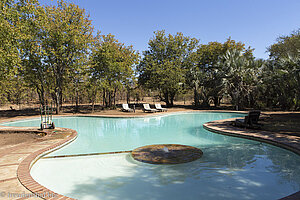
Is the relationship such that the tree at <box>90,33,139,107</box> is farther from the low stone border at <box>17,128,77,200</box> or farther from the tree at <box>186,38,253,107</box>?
the low stone border at <box>17,128,77,200</box>

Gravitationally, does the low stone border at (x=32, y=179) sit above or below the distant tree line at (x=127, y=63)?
below

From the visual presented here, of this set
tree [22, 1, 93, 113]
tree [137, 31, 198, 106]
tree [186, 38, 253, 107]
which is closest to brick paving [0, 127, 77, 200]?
tree [22, 1, 93, 113]

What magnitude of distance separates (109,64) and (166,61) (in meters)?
8.57

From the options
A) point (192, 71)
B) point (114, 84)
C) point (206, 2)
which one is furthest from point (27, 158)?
point (192, 71)

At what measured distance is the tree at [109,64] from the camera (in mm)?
22875

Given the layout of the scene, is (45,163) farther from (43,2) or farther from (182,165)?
(43,2)

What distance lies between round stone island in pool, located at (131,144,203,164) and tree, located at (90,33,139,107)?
17.2 m

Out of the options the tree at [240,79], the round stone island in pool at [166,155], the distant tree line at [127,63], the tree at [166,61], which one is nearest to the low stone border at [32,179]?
the round stone island in pool at [166,155]

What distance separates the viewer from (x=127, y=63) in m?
25.8

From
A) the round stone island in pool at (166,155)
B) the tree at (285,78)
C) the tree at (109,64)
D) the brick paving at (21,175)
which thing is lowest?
the round stone island in pool at (166,155)

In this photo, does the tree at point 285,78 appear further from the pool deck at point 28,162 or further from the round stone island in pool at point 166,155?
the round stone island in pool at point 166,155

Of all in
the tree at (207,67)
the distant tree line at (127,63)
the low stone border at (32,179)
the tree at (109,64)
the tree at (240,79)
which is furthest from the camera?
the tree at (207,67)

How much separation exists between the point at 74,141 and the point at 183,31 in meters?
24.5

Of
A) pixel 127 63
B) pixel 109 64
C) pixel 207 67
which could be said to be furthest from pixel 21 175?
pixel 207 67
